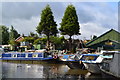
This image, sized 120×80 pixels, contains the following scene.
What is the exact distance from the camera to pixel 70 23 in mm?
47062

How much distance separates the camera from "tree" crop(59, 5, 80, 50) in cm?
4669

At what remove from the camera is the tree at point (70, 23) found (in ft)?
153

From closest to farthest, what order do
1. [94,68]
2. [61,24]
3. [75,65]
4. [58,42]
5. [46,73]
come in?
[94,68], [46,73], [75,65], [61,24], [58,42]

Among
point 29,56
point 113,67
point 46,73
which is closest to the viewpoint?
point 113,67

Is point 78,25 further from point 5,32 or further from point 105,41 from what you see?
point 5,32

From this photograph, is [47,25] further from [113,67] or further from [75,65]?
[113,67]

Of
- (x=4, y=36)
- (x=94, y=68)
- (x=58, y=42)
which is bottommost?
(x=94, y=68)

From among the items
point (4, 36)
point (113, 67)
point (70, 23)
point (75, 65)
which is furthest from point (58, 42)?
point (113, 67)

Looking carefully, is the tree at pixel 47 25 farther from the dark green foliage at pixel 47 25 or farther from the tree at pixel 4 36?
the tree at pixel 4 36

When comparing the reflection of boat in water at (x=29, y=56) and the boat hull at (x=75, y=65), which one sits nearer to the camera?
the boat hull at (x=75, y=65)

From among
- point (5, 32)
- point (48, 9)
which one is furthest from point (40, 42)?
point (5, 32)

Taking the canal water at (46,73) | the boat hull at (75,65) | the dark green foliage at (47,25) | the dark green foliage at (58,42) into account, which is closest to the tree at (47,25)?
the dark green foliage at (47,25)

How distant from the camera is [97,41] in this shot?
45812 mm

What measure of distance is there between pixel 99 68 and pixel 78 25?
26370mm
